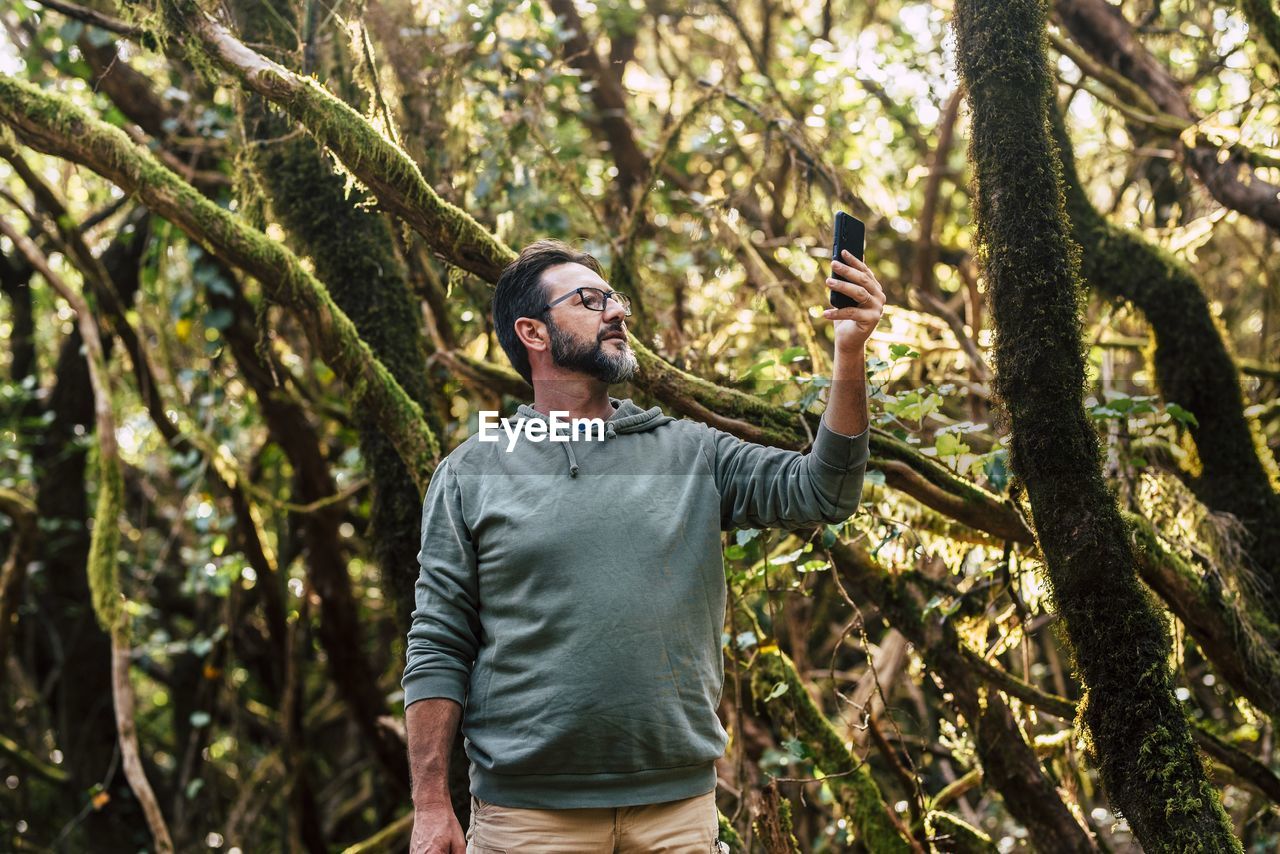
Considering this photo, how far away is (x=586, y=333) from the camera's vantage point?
7.57 ft

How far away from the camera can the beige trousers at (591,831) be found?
2006 millimetres

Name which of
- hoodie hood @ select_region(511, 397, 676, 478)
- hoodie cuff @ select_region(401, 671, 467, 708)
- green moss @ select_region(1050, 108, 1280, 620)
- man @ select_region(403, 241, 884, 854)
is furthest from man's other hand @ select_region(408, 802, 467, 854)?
green moss @ select_region(1050, 108, 1280, 620)

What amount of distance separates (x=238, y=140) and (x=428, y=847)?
8.88ft

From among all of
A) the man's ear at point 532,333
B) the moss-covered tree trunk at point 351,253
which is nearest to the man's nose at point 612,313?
the man's ear at point 532,333

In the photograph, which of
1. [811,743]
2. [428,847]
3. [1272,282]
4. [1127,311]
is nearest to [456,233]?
[428,847]

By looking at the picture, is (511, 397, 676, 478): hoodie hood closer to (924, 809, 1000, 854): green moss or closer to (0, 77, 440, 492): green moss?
(0, 77, 440, 492): green moss

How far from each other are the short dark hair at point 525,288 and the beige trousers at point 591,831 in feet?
2.93

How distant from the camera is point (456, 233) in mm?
2914

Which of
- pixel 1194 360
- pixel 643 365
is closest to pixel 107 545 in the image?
pixel 643 365

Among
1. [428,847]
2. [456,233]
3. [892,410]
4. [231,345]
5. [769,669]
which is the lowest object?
[428,847]

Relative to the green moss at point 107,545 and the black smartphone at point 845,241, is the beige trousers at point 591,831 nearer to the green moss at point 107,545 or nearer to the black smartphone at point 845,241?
the black smartphone at point 845,241

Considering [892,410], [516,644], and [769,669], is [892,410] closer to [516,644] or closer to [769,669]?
[769,669]

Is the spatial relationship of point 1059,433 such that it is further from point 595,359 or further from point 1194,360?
point 1194,360

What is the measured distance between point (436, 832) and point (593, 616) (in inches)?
18.8
